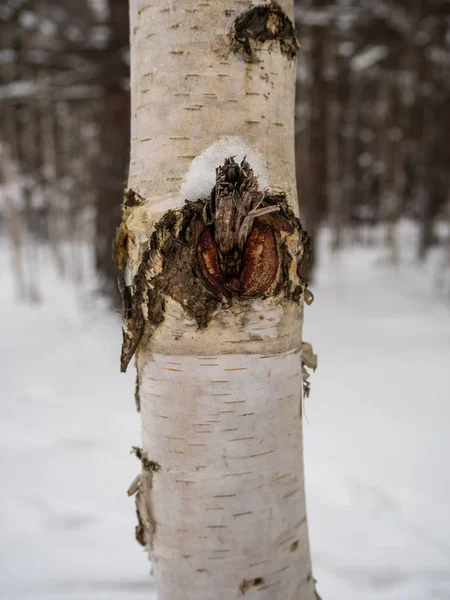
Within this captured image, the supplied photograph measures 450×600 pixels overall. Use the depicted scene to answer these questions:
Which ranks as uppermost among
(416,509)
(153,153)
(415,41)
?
(415,41)

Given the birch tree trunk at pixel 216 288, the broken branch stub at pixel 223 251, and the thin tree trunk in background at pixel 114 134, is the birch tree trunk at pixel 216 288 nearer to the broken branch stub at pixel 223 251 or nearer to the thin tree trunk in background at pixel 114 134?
the broken branch stub at pixel 223 251

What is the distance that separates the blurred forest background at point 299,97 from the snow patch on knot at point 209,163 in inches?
188

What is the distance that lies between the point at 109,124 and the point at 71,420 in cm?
384

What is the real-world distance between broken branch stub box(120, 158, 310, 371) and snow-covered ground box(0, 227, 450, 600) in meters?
1.51

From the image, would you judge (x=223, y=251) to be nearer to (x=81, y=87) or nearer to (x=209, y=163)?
(x=209, y=163)

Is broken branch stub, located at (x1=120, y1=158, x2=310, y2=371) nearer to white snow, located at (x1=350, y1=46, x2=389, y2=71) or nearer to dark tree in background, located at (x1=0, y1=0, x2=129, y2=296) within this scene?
dark tree in background, located at (x1=0, y1=0, x2=129, y2=296)

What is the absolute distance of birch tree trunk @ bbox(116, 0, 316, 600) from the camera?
0.81m

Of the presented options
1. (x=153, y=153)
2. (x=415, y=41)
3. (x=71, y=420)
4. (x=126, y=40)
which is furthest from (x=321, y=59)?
(x=153, y=153)

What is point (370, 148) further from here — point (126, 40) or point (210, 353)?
point (210, 353)

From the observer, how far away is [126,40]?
17.0ft

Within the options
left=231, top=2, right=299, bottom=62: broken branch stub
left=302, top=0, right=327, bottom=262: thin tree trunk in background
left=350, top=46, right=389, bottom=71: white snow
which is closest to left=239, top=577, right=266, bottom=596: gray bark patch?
left=231, top=2, right=299, bottom=62: broken branch stub

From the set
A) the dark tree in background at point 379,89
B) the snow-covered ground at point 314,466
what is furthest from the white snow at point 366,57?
the snow-covered ground at point 314,466

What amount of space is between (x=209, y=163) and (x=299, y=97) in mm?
7698

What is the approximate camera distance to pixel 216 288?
79 centimetres
